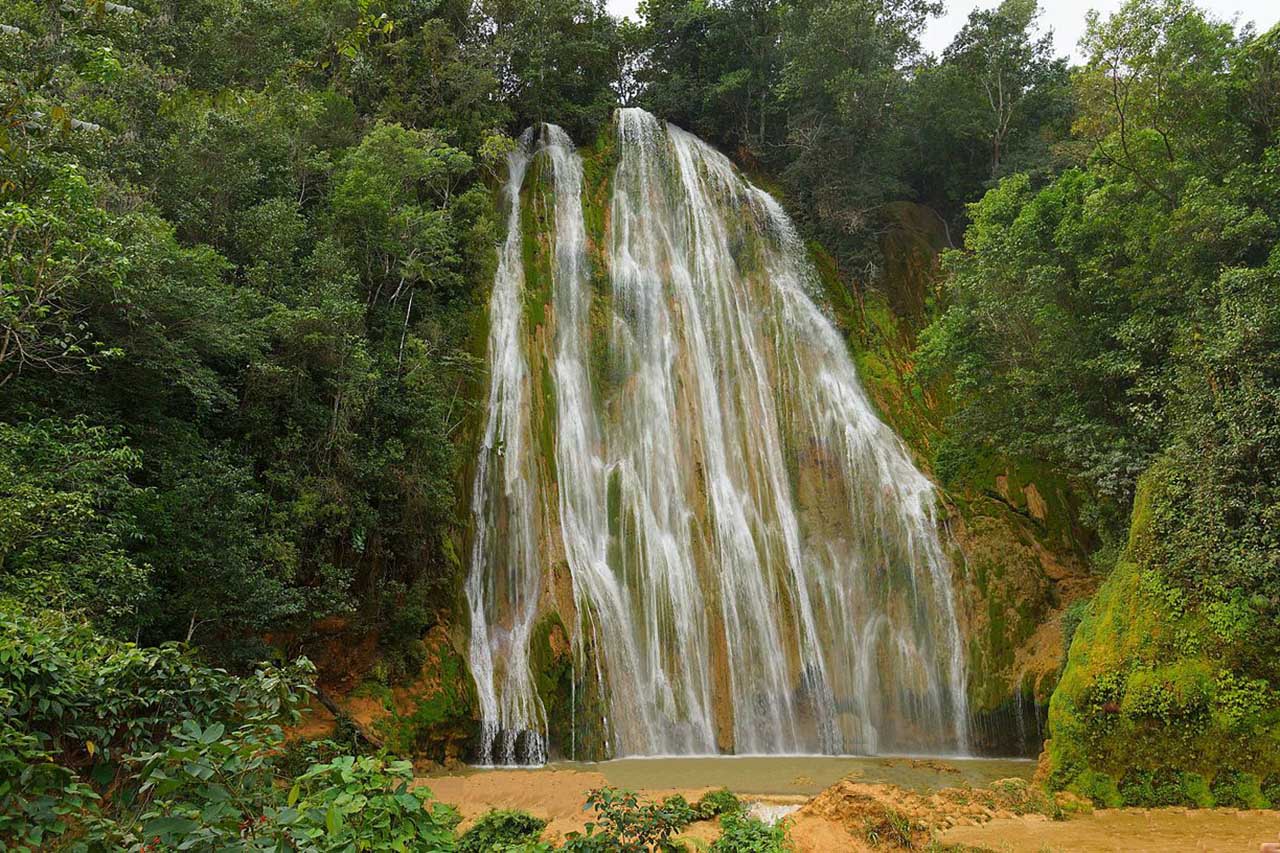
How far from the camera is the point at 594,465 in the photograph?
1469cm

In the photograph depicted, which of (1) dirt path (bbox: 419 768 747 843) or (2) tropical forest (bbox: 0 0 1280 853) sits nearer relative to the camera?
(2) tropical forest (bbox: 0 0 1280 853)

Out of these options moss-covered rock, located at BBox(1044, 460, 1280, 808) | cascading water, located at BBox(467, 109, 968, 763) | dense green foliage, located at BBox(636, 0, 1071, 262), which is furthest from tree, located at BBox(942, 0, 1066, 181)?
moss-covered rock, located at BBox(1044, 460, 1280, 808)

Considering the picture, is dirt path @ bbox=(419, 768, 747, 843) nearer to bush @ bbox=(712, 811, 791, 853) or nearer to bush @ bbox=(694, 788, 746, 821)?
bush @ bbox=(694, 788, 746, 821)

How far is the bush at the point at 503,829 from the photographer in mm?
6535

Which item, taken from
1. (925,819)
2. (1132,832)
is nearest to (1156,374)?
(1132,832)

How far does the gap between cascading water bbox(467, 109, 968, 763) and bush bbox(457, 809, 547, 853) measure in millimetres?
4088

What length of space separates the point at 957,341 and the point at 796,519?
5.39m

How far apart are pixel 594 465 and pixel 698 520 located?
7.88 ft

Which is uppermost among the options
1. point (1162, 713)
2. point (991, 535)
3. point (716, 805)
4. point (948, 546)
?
point (991, 535)

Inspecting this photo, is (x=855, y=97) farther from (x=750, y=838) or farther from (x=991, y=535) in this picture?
(x=750, y=838)

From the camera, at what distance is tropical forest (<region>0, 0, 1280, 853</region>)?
667cm

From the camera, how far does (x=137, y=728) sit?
10.1 ft

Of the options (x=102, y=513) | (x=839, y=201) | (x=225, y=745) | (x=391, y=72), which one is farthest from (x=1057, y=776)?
(x=391, y=72)

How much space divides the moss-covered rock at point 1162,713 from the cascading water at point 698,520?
344 centimetres
